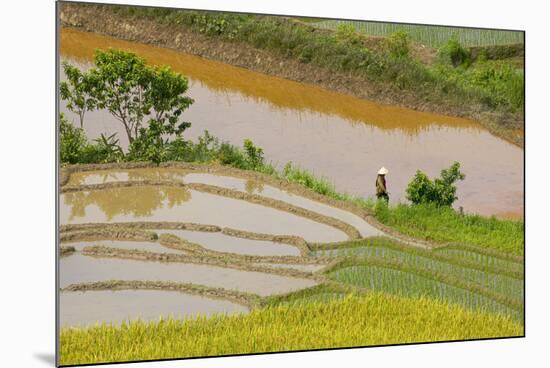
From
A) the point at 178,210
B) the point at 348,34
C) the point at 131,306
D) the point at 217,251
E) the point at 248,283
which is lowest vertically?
the point at 131,306

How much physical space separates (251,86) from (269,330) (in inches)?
70.2

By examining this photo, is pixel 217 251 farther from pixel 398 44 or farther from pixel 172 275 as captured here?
pixel 398 44

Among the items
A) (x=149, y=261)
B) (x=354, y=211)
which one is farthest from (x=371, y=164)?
(x=149, y=261)

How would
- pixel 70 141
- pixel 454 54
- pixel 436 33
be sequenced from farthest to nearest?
pixel 454 54, pixel 436 33, pixel 70 141

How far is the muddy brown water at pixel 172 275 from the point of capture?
7137 mm

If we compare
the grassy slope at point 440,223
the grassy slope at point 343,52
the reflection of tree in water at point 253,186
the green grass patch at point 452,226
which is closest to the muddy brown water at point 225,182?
the reflection of tree in water at point 253,186

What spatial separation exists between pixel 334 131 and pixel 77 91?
1.92 m

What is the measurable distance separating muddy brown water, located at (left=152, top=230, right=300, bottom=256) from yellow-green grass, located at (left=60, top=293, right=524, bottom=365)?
0.40 meters

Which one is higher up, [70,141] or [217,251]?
[70,141]

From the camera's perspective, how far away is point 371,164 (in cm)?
802

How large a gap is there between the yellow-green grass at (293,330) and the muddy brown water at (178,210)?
1.91 ft

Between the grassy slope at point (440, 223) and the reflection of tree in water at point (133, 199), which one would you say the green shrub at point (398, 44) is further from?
the reflection of tree in water at point (133, 199)

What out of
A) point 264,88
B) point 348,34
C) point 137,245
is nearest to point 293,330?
point 137,245

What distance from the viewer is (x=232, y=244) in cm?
753
